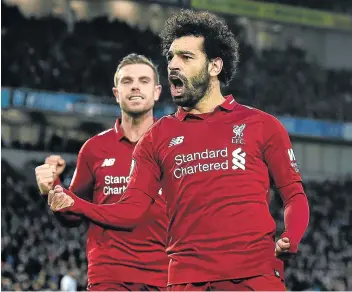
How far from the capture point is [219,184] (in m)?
5.43

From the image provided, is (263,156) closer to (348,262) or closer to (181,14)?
(181,14)

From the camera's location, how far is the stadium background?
27.1m

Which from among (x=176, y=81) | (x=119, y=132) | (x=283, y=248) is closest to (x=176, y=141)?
(x=176, y=81)

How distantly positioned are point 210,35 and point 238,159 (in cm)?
75

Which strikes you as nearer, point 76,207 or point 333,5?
point 76,207

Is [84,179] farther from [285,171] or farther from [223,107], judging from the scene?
[285,171]

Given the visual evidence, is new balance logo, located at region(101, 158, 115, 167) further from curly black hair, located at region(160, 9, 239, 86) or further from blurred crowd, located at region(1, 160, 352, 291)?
blurred crowd, located at region(1, 160, 352, 291)

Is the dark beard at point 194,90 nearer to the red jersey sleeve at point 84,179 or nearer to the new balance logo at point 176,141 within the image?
the new balance logo at point 176,141

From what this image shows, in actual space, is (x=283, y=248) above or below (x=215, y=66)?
below

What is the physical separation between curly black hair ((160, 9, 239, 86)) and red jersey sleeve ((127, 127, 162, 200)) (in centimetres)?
57

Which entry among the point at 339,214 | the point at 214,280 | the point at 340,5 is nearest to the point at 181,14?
the point at 214,280

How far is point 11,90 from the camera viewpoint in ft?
103

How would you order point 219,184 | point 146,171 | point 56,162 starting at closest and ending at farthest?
point 219,184 → point 146,171 → point 56,162

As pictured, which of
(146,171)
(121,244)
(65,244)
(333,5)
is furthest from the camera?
(333,5)
